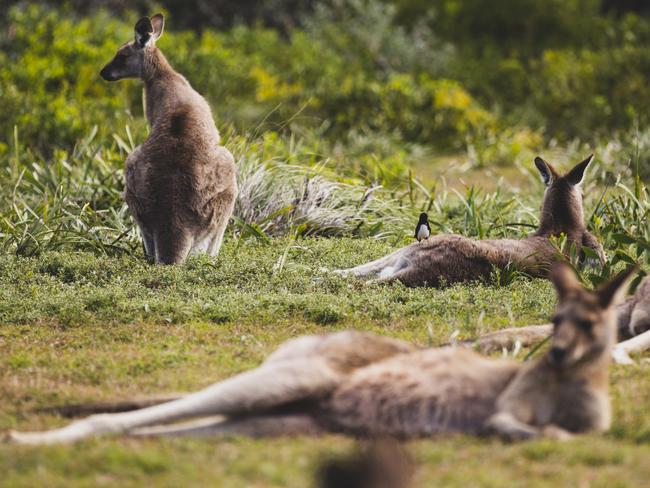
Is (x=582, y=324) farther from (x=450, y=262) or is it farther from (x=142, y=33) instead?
(x=142, y=33)

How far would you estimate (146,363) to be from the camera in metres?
5.98

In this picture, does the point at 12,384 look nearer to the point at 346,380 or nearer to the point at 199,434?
the point at 199,434

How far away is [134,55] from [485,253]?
11.6 feet

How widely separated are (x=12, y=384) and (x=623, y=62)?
14.2 m

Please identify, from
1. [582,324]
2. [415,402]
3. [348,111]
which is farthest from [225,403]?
[348,111]

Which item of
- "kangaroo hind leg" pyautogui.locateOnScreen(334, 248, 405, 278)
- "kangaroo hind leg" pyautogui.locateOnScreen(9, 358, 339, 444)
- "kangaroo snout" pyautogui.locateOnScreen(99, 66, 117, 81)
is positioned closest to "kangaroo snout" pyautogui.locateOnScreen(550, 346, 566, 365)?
"kangaroo hind leg" pyautogui.locateOnScreen(9, 358, 339, 444)

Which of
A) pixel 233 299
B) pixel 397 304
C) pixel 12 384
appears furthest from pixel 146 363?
pixel 397 304

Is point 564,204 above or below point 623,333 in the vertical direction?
above

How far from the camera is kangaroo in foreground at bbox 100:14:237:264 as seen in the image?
8.40 m

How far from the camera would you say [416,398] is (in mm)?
4531

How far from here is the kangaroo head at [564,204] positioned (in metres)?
8.35

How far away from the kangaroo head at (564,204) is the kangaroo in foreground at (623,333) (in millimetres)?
1556

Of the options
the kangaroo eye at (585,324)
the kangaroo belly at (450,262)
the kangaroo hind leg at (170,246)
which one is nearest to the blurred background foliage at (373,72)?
the kangaroo hind leg at (170,246)

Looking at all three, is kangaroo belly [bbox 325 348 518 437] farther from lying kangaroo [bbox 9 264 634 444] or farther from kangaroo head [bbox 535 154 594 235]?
kangaroo head [bbox 535 154 594 235]
